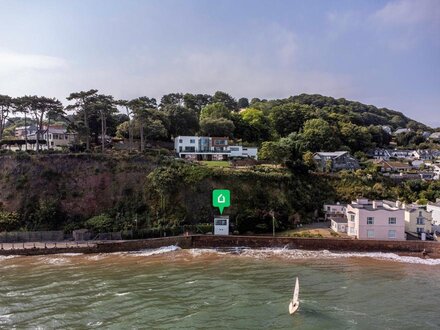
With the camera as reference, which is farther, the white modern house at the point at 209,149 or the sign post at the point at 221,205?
the white modern house at the point at 209,149

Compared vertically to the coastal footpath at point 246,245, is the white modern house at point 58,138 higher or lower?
higher

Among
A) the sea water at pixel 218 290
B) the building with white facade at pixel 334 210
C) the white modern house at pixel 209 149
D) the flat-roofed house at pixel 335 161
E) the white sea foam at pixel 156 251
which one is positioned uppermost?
the white modern house at pixel 209 149

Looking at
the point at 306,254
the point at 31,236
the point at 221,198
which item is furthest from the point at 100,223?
the point at 306,254

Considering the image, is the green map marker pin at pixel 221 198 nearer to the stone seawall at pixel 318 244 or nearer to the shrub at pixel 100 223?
the stone seawall at pixel 318 244

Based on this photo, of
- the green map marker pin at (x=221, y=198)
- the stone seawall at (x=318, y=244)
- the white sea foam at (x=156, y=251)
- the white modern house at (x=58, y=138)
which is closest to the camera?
the white sea foam at (x=156, y=251)

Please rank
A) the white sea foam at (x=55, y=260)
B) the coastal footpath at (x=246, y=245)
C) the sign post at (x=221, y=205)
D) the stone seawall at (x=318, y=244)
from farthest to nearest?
1. the sign post at (x=221, y=205)
2. the stone seawall at (x=318, y=244)
3. the coastal footpath at (x=246, y=245)
4. the white sea foam at (x=55, y=260)

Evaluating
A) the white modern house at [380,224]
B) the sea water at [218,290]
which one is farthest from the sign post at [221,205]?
the white modern house at [380,224]

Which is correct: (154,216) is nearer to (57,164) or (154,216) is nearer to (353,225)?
(57,164)
